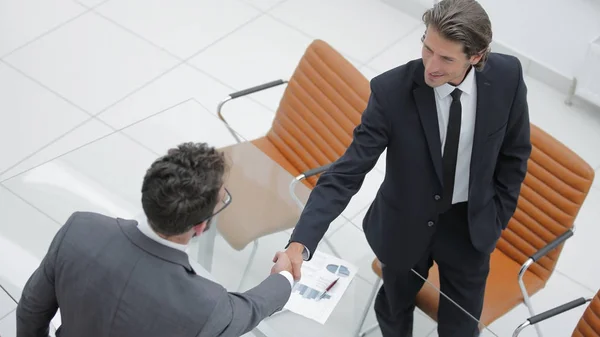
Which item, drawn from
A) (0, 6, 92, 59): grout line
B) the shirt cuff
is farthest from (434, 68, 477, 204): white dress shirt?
(0, 6, 92, 59): grout line

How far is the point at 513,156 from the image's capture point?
295 cm

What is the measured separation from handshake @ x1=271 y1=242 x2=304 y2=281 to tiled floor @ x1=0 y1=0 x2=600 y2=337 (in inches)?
32.1

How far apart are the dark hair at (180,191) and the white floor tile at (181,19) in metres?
3.19

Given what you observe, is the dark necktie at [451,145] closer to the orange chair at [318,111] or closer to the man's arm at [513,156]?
the man's arm at [513,156]

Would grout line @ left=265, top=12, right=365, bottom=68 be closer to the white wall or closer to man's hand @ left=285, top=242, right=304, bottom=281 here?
the white wall

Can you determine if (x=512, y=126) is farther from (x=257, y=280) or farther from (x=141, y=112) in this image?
(x=141, y=112)

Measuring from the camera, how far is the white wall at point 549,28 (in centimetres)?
501

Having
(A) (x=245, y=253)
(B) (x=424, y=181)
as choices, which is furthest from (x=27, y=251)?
(B) (x=424, y=181)

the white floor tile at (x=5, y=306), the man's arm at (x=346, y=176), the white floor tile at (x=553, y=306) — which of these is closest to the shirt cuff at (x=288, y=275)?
the man's arm at (x=346, y=176)

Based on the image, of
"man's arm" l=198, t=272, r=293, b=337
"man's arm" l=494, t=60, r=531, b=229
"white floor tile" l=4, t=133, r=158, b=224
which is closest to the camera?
"man's arm" l=198, t=272, r=293, b=337

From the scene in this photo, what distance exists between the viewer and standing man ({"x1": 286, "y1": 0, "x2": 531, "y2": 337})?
2654 millimetres

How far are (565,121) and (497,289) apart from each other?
1952mm

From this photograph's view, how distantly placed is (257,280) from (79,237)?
858 millimetres

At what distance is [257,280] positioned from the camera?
9.93ft
